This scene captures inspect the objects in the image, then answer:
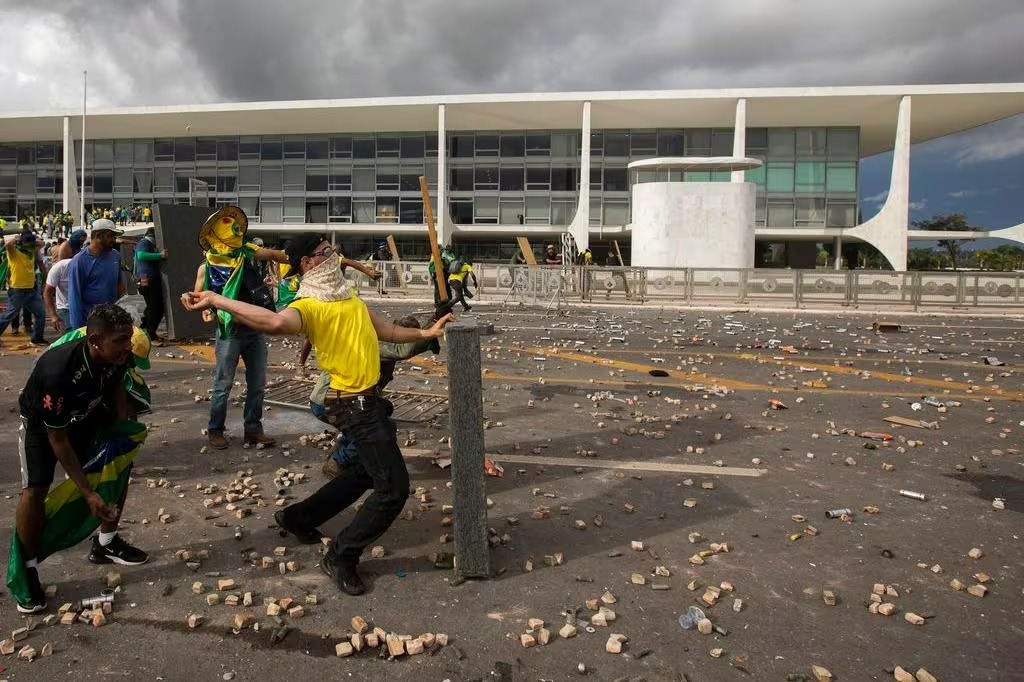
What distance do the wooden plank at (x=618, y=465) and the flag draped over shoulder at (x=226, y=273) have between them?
1.83 m

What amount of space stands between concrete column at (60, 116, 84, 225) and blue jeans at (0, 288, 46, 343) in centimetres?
4027

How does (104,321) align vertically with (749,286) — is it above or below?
below

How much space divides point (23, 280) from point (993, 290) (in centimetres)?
2530

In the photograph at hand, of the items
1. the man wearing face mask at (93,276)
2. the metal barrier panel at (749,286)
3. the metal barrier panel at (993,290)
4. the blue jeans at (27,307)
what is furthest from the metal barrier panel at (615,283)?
the man wearing face mask at (93,276)

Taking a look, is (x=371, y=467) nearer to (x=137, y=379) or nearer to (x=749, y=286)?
(x=137, y=379)

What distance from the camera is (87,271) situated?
6.59 meters

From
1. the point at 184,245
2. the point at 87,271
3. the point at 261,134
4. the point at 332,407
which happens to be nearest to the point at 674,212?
the point at 184,245

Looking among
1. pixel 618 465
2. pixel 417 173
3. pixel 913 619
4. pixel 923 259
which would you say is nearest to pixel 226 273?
pixel 618 465

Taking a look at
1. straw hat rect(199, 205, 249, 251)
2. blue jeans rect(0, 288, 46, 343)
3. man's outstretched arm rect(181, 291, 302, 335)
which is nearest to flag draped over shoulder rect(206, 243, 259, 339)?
straw hat rect(199, 205, 249, 251)

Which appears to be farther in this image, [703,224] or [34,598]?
[703,224]

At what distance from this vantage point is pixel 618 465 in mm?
5801

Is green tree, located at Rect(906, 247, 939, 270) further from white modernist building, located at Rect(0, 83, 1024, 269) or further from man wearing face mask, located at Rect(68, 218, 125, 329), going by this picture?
man wearing face mask, located at Rect(68, 218, 125, 329)

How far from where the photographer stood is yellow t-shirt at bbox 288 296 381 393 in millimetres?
3688

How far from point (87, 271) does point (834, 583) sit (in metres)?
6.50
